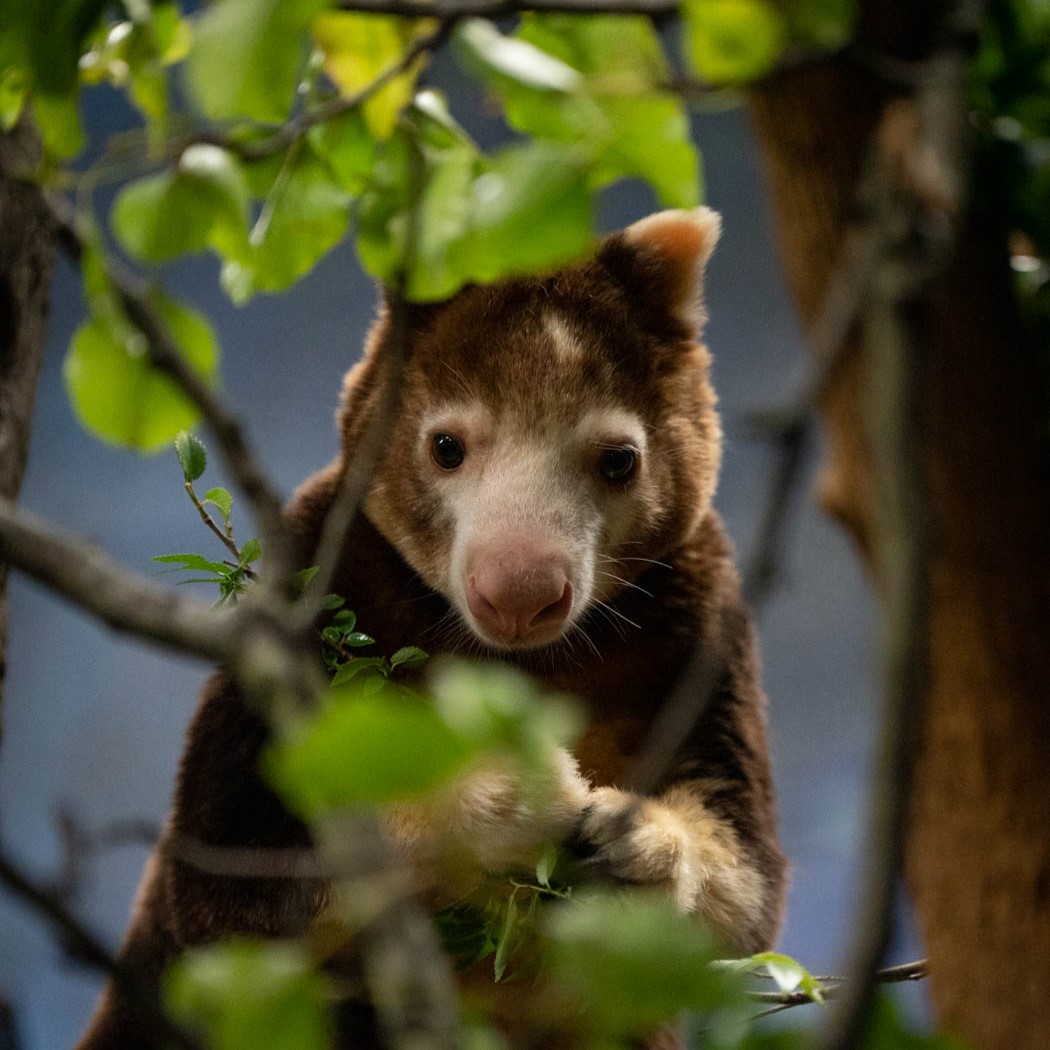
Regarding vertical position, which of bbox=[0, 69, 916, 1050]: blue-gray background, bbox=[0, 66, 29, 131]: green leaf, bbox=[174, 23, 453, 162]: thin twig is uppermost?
bbox=[0, 66, 29, 131]: green leaf

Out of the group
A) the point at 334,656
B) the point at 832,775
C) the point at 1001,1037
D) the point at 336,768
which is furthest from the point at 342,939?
the point at 832,775

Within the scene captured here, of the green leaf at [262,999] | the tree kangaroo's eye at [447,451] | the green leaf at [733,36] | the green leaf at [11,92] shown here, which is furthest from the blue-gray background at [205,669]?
the green leaf at [262,999]

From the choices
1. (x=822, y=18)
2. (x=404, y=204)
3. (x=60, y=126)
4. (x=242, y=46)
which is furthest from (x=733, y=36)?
(x=60, y=126)

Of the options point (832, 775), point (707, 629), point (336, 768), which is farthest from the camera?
point (832, 775)

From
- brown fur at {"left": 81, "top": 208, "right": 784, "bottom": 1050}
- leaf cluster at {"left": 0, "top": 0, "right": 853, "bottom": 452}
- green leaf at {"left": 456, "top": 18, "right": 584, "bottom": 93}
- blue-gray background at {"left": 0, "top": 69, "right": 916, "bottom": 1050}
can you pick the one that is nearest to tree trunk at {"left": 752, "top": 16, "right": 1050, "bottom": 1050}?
leaf cluster at {"left": 0, "top": 0, "right": 853, "bottom": 452}

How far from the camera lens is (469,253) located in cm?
83

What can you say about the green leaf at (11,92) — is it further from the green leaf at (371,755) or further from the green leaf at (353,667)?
the green leaf at (371,755)

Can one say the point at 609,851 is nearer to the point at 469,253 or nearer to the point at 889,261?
the point at 469,253

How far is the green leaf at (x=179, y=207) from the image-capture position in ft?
2.70

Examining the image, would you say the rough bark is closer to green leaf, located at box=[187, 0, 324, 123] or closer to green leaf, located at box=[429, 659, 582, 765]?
green leaf, located at box=[187, 0, 324, 123]

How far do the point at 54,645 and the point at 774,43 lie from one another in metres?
4.41

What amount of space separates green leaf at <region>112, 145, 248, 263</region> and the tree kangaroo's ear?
3.88 feet

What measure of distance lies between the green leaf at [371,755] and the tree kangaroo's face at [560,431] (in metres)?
1.13

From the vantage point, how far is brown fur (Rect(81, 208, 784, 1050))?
1553 mm
